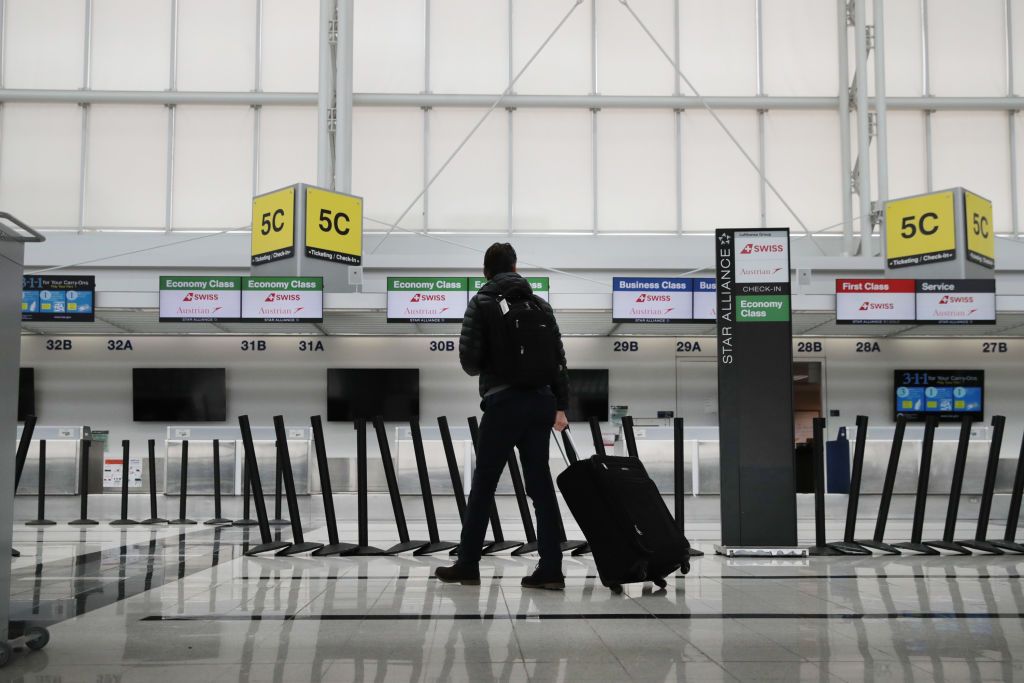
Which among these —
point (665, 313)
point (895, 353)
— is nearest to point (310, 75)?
point (665, 313)

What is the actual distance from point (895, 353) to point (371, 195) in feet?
31.1

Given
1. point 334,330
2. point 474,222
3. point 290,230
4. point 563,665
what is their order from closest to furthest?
point 563,665 → point 290,230 → point 334,330 → point 474,222

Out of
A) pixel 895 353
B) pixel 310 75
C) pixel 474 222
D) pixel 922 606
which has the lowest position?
pixel 922 606

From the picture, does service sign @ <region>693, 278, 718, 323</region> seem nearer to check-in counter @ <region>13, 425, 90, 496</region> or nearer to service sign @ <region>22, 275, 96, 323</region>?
service sign @ <region>22, 275, 96, 323</region>

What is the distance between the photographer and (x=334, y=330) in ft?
51.7

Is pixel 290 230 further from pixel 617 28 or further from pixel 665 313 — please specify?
pixel 617 28

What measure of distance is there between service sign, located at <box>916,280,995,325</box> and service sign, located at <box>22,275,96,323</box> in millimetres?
11643

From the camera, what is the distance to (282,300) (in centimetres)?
1369

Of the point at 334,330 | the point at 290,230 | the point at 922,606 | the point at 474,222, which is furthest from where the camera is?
the point at 474,222

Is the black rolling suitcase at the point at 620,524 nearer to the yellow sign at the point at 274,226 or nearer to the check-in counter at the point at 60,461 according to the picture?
the yellow sign at the point at 274,226

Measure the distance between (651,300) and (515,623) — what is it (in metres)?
10.6

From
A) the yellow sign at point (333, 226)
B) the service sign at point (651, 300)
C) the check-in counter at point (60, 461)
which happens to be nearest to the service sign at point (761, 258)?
the service sign at point (651, 300)

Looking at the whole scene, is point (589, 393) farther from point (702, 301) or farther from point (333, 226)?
point (333, 226)

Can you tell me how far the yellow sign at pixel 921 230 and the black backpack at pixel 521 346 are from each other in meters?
11.2
